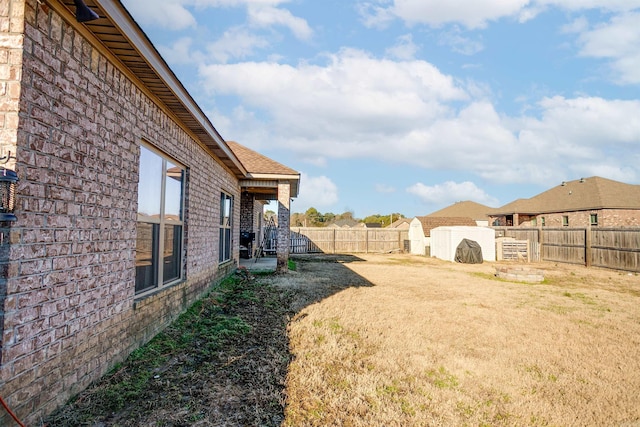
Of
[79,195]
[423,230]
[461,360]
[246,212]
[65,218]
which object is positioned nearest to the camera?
[65,218]

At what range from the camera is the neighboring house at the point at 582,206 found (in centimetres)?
2281

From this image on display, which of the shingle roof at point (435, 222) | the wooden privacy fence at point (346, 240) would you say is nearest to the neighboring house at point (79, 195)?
the wooden privacy fence at point (346, 240)

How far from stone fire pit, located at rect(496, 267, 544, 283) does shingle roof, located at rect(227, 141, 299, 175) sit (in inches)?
319

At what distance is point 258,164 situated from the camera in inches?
437

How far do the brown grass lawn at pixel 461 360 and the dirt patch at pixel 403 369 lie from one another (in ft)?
0.05

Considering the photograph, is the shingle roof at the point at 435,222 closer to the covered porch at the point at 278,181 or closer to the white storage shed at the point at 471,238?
the white storage shed at the point at 471,238

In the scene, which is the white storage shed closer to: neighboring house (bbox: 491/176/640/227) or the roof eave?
neighboring house (bbox: 491/176/640/227)

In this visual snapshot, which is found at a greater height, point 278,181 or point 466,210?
point 466,210

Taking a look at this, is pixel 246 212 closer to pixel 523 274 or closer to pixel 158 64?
pixel 523 274

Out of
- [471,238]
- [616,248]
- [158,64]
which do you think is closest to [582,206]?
[471,238]

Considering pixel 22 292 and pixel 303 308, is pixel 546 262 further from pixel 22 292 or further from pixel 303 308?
pixel 22 292

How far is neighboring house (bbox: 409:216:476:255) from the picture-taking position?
22359mm

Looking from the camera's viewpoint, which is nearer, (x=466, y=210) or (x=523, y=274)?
(x=523, y=274)

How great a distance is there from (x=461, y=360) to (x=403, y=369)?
2.77ft
